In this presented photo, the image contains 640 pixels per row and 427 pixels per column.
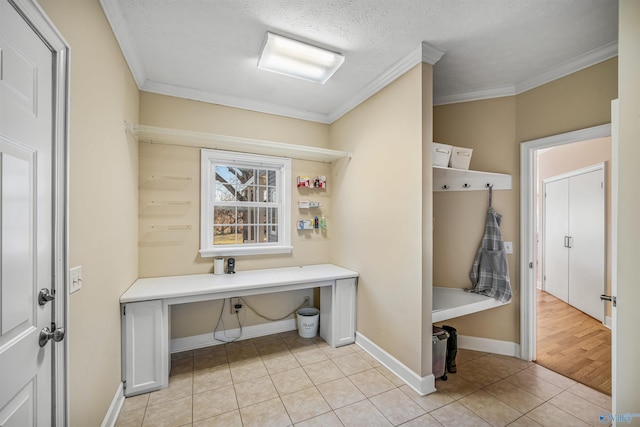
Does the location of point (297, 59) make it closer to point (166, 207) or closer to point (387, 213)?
point (387, 213)

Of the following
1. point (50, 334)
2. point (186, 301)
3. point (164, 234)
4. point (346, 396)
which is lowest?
point (346, 396)

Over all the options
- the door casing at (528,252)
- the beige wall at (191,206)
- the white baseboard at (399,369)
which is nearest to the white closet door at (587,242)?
the door casing at (528,252)

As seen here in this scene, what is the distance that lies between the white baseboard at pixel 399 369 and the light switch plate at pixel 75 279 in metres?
2.31

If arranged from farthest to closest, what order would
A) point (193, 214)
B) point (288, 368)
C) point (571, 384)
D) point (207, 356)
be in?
point (193, 214) < point (207, 356) < point (288, 368) < point (571, 384)

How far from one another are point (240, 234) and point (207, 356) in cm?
129

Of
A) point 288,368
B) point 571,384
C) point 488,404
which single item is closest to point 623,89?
point 488,404

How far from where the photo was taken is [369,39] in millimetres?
2006

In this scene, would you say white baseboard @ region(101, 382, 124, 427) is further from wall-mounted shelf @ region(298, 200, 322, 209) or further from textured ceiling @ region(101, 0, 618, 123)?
textured ceiling @ region(101, 0, 618, 123)

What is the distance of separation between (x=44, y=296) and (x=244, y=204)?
217cm

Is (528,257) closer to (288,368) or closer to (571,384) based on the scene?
(571,384)

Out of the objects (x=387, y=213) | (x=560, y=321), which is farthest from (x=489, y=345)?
(x=387, y=213)

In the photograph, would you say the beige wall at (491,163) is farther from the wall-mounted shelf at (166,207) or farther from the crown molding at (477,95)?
the wall-mounted shelf at (166,207)

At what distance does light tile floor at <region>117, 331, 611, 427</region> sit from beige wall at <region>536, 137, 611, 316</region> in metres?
2.23

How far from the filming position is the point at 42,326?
104 cm
